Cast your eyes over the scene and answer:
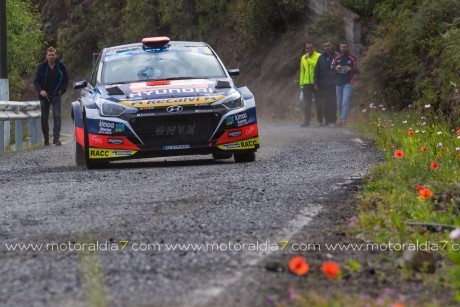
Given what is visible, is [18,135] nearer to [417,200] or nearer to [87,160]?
[87,160]

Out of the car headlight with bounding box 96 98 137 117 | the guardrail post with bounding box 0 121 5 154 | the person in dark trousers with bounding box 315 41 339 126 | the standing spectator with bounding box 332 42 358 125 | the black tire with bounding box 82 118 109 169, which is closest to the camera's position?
the car headlight with bounding box 96 98 137 117

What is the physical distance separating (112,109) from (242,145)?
160 centimetres

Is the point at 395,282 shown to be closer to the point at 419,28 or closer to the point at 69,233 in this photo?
the point at 69,233

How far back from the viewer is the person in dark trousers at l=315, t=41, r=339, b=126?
88.6ft

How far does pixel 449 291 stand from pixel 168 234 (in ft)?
6.77

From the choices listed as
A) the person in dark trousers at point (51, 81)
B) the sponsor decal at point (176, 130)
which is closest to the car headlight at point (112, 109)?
the sponsor decal at point (176, 130)

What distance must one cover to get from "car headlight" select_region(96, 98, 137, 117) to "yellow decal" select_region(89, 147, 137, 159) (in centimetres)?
42

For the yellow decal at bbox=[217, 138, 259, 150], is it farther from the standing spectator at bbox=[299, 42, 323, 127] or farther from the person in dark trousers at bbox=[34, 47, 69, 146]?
the standing spectator at bbox=[299, 42, 323, 127]

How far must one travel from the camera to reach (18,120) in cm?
2202

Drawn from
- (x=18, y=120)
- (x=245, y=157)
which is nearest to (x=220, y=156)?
(x=245, y=157)

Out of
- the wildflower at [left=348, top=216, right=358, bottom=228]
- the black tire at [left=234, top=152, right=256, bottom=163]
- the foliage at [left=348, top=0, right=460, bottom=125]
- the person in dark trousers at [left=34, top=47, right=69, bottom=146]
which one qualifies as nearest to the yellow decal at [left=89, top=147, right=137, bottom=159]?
the black tire at [left=234, top=152, right=256, bottom=163]

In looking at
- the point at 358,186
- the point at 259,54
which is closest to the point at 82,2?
the point at 259,54

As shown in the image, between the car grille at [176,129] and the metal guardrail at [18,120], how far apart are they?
310 inches

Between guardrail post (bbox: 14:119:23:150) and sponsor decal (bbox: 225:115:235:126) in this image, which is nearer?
sponsor decal (bbox: 225:115:235:126)
